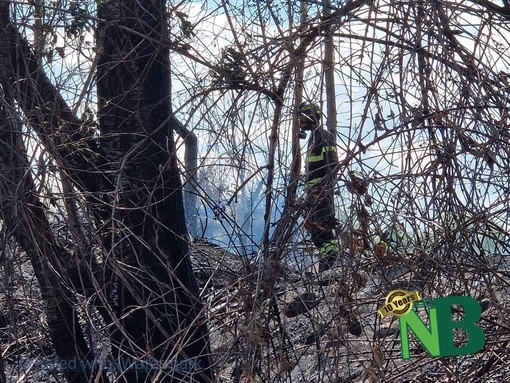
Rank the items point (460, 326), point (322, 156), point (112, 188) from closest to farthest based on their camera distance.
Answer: point (322, 156)
point (460, 326)
point (112, 188)

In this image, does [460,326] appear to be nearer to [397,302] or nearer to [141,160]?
[397,302]

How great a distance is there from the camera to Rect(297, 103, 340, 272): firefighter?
3.80 meters

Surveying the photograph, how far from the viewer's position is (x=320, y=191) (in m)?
3.77

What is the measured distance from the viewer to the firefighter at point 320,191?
3.80 metres

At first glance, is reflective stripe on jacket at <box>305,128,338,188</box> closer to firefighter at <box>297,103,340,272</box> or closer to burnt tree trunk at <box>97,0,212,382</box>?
firefighter at <box>297,103,340,272</box>

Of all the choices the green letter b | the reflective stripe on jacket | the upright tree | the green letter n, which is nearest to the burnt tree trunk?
the upright tree

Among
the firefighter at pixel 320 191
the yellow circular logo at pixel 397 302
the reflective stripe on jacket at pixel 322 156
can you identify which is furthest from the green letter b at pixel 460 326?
the reflective stripe on jacket at pixel 322 156

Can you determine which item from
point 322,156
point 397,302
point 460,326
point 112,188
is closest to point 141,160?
point 112,188

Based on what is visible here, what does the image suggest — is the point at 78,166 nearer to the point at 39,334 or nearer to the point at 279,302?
the point at 39,334

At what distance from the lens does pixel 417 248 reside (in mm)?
3816

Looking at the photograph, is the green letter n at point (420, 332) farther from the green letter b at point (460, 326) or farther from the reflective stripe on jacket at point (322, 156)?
the reflective stripe on jacket at point (322, 156)

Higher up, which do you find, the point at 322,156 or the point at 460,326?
the point at 322,156

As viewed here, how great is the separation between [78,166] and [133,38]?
0.83 metres

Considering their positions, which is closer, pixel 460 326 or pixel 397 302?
pixel 397 302
